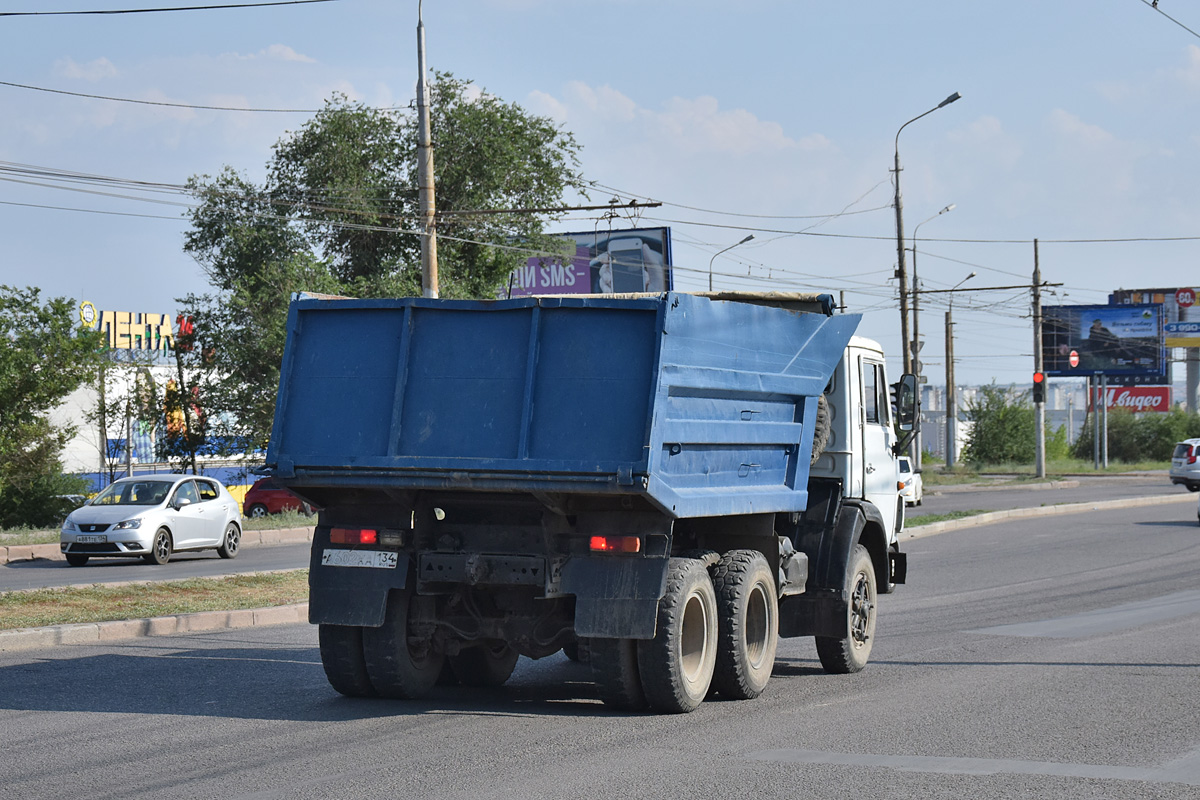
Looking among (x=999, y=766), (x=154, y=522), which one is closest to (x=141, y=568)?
(x=154, y=522)

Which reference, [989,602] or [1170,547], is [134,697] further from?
[1170,547]

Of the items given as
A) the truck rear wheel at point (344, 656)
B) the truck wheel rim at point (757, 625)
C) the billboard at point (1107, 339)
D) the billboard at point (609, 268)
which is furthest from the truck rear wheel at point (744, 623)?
the billboard at point (1107, 339)

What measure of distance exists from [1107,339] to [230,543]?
2429 inches

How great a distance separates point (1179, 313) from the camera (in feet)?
262

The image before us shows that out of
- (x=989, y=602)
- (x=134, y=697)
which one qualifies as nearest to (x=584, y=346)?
(x=134, y=697)

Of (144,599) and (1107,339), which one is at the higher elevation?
(1107,339)

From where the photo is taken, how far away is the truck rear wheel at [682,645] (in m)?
7.66

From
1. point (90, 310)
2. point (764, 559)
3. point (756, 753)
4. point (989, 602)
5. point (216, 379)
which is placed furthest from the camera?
point (90, 310)

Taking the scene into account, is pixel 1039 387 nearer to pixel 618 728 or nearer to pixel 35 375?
pixel 35 375

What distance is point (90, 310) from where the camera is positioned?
58.9 meters

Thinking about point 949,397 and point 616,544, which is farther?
point 949,397

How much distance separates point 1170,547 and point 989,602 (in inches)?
348

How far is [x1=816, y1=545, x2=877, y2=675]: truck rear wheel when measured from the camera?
9656mm

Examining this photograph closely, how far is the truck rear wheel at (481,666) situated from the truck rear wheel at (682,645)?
1.56 m
